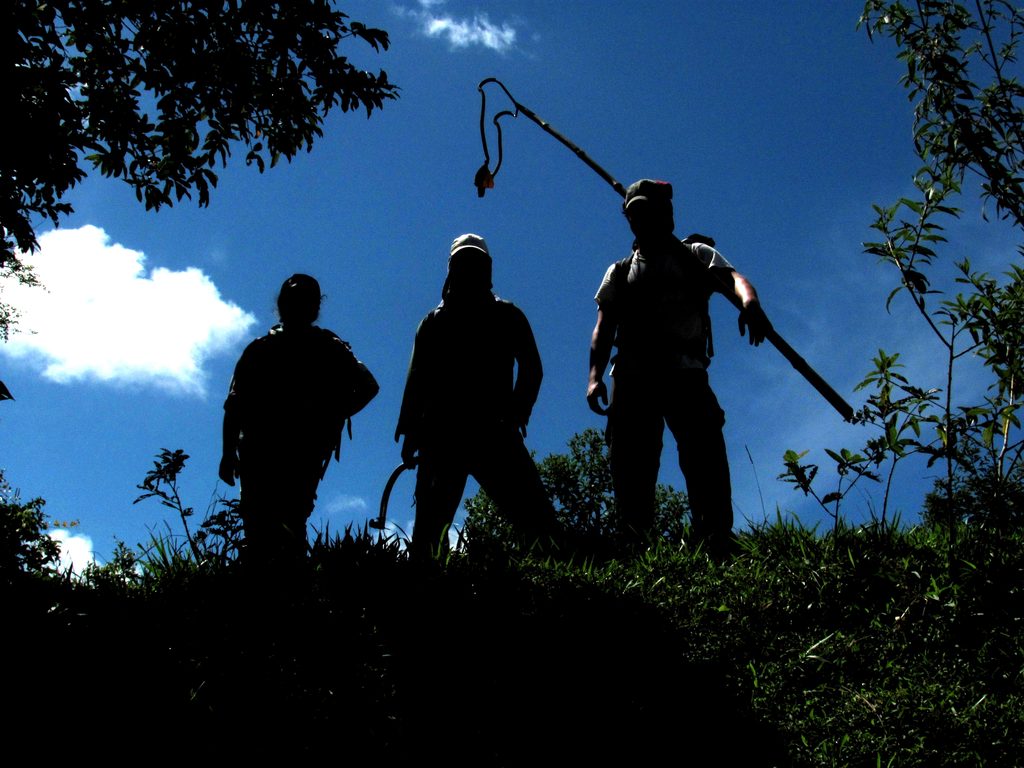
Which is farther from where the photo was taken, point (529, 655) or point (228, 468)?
point (228, 468)

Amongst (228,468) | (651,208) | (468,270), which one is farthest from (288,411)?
(651,208)

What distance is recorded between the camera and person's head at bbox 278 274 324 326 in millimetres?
5586

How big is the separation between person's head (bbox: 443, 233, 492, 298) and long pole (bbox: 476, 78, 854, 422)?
511 millimetres

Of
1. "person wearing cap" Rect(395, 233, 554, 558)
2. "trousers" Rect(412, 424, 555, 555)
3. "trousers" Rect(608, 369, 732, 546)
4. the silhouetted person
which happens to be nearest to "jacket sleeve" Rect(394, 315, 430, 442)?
"person wearing cap" Rect(395, 233, 554, 558)

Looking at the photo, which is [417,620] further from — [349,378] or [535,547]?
[349,378]

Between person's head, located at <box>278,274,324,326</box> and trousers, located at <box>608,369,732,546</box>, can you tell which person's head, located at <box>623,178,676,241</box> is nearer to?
trousers, located at <box>608,369,732,546</box>

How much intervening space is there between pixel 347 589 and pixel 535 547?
141 cm

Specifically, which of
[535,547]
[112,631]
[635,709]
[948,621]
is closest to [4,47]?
[112,631]

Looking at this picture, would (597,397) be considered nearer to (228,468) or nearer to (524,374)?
(524,374)

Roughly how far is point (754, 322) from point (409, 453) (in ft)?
7.49

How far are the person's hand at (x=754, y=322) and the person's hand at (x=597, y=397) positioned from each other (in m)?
1.00

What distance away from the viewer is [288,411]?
537 cm

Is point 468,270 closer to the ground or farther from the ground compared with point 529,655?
farther from the ground

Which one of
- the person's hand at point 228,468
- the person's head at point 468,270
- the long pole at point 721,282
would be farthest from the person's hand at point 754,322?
the person's hand at point 228,468
